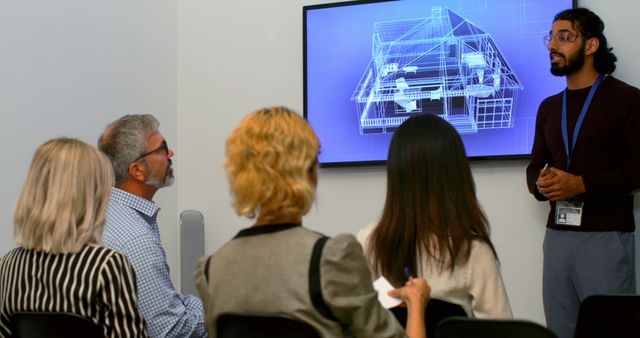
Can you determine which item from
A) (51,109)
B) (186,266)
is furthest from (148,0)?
(186,266)

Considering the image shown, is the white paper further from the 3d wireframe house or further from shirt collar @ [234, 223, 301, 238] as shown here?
the 3d wireframe house

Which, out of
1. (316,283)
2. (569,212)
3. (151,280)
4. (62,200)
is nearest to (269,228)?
(316,283)

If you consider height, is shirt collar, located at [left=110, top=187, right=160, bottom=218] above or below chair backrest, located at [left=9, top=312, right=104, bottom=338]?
above

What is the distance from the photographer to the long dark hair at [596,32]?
4.12 meters

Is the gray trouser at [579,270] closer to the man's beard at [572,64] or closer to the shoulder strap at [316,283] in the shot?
the man's beard at [572,64]

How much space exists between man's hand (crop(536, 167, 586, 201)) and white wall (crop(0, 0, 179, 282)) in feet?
8.40

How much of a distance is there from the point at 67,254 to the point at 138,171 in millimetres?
1076

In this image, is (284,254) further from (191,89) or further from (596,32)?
(191,89)

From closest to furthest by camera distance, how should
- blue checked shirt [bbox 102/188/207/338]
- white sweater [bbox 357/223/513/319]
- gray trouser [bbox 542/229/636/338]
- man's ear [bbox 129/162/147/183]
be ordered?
1. white sweater [bbox 357/223/513/319]
2. blue checked shirt [bbox 102/188/207/338]
3. man's ear [bbox 129/162/147/183]
4. gray trouser [bbox 542/229/636/338]

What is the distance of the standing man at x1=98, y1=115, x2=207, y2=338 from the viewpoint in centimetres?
277

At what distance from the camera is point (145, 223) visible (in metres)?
2.97

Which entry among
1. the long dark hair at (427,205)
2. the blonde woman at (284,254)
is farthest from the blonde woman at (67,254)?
the long dark hair at (427,205)

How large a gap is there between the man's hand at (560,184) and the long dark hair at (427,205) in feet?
5.63

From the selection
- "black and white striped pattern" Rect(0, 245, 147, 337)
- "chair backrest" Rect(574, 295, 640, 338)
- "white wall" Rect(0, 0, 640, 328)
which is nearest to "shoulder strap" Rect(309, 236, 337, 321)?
"black and white striped pattern" Rect(0, 245, 147, 337)
